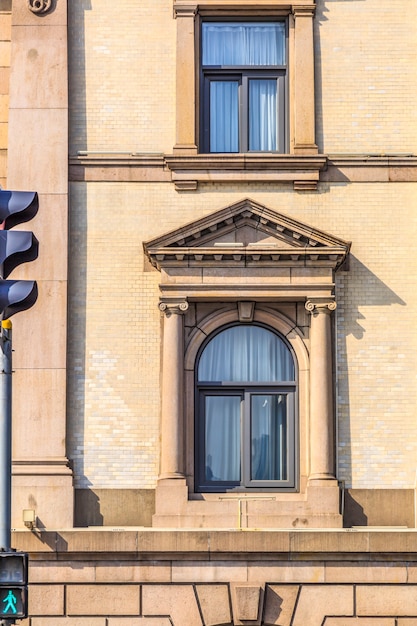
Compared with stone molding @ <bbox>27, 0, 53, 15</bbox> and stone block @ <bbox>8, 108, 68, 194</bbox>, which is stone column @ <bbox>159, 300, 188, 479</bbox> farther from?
stone molding @ <bbox>27, 0, 53, 15</bbox>

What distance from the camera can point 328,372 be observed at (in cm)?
2462

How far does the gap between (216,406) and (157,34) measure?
6642 mm

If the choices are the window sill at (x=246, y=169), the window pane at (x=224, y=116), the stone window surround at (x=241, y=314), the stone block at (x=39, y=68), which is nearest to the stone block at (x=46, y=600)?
the stone window surround at (x=241, y=314)

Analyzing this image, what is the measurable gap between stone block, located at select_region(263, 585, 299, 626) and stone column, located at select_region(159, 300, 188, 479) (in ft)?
8.07

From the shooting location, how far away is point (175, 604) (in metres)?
23.7

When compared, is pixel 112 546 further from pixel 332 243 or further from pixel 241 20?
pixel 241 20

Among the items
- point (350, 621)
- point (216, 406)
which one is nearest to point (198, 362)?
point (216, 406)

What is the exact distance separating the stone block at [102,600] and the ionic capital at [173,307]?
4580 mm

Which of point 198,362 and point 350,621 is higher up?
point 198,362

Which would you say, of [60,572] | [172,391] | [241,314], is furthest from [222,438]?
[60,572]

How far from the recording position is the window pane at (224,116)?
85.5 feet

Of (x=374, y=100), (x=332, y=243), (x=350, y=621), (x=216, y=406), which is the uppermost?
(x=374, y=100)

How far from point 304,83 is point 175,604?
9177mm

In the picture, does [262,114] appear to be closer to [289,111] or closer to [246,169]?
[289,111]
